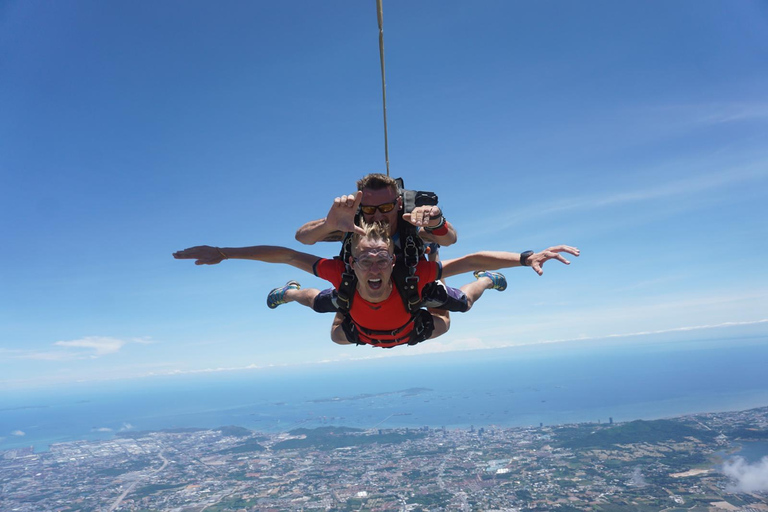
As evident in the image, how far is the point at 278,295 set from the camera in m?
5.19

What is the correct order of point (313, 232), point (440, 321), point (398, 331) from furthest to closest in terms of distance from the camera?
1. point (440, 321)
2. point (398, 331)
3. point (313, 232)

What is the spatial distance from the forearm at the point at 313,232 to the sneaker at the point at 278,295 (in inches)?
68.4

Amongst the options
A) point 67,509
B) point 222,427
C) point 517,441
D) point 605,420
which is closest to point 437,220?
point 67,509

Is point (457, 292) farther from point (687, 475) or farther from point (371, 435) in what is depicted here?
point (371, 435)

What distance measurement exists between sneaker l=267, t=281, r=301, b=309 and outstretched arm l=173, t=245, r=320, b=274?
108 cm

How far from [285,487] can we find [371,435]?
26.5 meters

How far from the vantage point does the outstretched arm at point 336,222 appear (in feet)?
9.66

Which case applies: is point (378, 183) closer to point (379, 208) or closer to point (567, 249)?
point (379, 208)

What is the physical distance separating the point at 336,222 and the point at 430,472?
1727 inches

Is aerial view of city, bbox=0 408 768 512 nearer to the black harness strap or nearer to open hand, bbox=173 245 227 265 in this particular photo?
the black harness strap

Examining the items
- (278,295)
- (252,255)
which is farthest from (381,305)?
(278,295)

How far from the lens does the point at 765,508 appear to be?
28.7 m

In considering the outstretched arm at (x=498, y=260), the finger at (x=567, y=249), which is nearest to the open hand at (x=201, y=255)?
the outstretched arm at (x=498, y=260)

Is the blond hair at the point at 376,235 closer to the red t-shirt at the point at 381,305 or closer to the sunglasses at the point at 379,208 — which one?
the sunglasses at the point at 379,208
